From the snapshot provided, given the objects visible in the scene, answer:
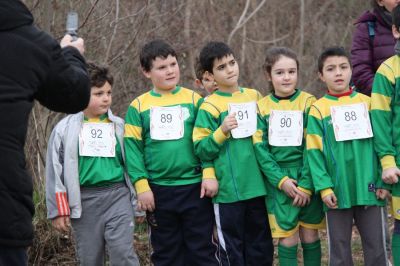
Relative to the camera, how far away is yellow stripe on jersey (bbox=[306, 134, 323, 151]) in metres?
5.59

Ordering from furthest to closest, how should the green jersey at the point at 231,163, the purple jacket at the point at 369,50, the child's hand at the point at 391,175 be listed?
the purple jacket at the point at 369,50 → the green jersey at the point at 231,163 → the child's hand at the point at 391,175

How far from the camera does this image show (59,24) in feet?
26.7

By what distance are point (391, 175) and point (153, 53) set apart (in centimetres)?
200

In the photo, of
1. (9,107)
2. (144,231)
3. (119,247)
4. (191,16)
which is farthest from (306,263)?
(191,16)

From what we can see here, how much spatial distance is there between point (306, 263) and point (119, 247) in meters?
1.42

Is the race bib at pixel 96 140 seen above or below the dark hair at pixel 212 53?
below

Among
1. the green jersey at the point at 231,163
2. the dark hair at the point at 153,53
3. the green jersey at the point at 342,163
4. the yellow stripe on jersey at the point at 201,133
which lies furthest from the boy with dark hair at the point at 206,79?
the green jersey at the point at 342,163

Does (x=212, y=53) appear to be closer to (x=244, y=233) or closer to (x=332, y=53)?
(x=332, y=53)

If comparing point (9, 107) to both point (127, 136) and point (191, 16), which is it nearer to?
point (127, 136)

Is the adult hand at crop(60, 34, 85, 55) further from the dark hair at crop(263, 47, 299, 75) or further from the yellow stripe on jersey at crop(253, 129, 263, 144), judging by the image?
the dark hair at crop(263, 47, 299, 75)

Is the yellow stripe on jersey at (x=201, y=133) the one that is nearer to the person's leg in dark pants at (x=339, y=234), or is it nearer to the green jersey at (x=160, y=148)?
the green jersey at (x=160, y=148)

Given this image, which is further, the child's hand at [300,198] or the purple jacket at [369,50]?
the purple jacket at [369,50]

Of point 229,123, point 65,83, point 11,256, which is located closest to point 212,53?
point 229,123

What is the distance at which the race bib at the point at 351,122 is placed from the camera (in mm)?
5508
